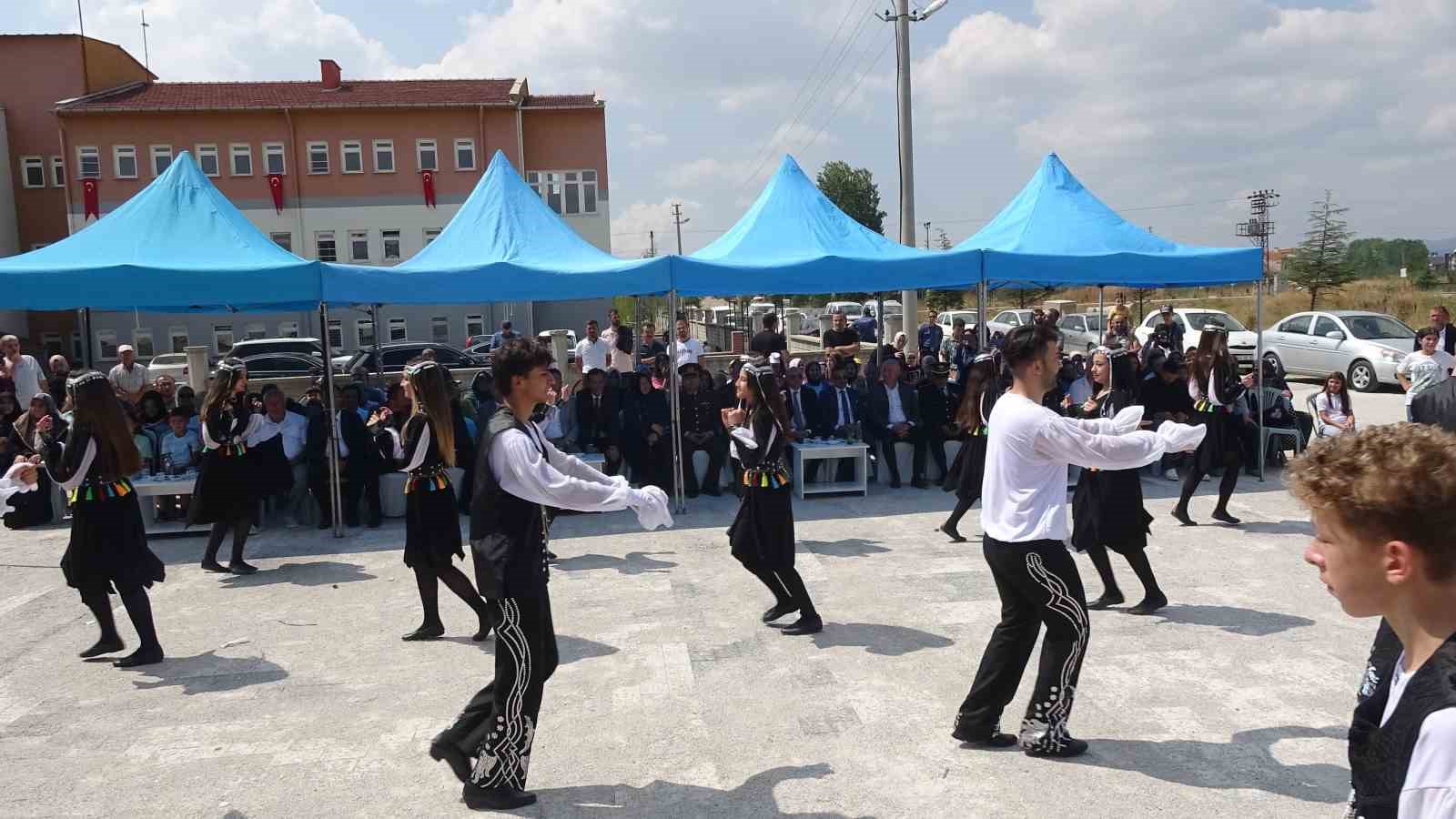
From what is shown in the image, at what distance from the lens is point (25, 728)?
489 centimetres

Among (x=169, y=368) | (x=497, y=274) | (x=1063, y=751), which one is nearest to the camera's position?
(x=1063, y=751)

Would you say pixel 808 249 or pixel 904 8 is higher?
pixel 904 8

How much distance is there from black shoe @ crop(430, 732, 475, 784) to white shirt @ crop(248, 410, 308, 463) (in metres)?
6.22

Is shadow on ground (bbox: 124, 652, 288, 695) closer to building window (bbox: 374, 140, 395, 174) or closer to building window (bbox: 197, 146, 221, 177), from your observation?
building window (bbox: 374, 140, 395, 174)

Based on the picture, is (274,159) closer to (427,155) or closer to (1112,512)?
(427,155)

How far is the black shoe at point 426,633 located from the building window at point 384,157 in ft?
115

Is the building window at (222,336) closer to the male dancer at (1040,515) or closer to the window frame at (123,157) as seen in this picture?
the window frame at (123,157)

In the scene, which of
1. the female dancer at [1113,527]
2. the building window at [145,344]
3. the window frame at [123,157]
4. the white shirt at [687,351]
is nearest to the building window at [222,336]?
the building window at [145,344]

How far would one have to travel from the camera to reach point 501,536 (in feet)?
12.1

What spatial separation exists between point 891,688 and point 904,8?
52.7 ft

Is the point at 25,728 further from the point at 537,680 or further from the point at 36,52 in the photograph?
the point at 36,52

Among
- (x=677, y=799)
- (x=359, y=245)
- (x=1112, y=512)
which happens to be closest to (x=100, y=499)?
(x=677, y=799)

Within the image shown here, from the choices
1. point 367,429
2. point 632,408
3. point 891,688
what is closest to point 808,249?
point 632,408

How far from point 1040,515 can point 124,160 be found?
40.8 meters
